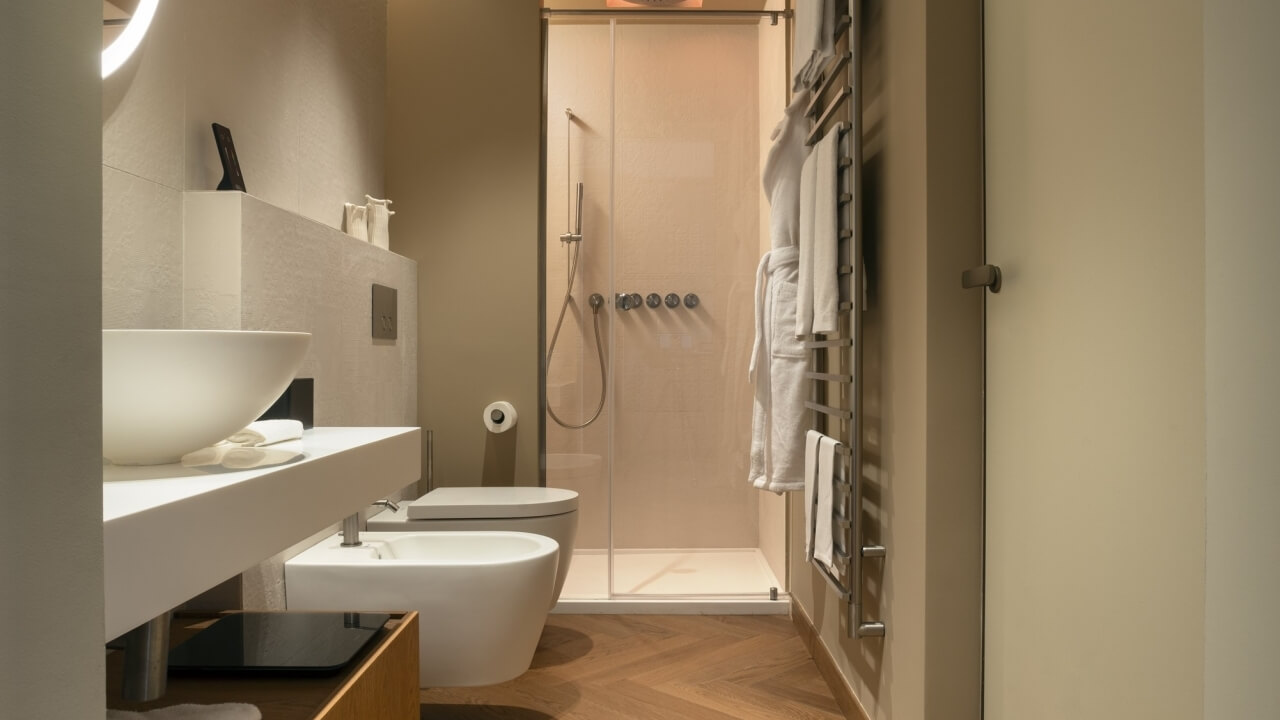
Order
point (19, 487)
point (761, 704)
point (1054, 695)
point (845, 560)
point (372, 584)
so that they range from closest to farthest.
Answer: point (19, 487), point (1054, 695), point (372, 584), point (845, 560), point (761, 704)

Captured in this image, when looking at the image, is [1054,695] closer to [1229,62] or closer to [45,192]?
[1229,62]

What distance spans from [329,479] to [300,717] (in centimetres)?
32

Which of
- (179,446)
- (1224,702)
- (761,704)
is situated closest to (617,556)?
(761,704)

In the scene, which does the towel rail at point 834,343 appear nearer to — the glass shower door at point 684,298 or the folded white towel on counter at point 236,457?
the glass shower door at point 684,298

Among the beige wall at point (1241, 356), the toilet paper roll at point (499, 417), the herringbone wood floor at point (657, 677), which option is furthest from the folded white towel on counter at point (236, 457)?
the toilet paper roll at point (499, 417)

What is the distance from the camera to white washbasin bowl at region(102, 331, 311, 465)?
929 millimetres

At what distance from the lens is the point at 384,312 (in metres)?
2.64

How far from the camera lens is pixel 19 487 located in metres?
0.49

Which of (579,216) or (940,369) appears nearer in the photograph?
(940,369)

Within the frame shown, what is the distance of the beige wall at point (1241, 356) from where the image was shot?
0.76 m

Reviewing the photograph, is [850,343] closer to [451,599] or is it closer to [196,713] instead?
[451,599]

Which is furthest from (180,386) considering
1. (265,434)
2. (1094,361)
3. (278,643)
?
(1094,361)

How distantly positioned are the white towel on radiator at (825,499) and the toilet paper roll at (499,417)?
137cm

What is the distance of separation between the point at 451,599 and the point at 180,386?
93cm
